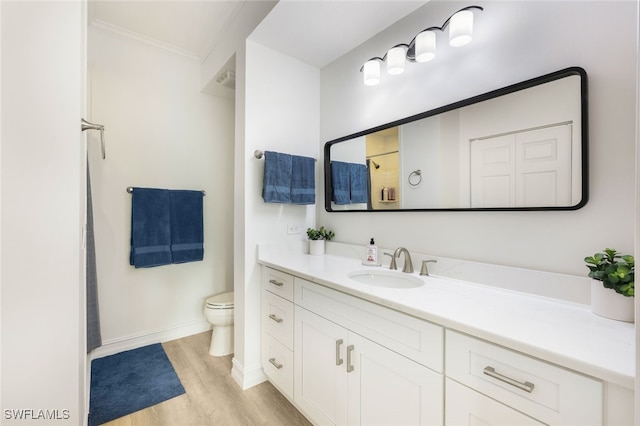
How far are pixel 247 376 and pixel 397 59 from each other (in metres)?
2.24

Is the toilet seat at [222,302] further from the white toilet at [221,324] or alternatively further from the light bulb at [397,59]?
the light bulb at [397,59]

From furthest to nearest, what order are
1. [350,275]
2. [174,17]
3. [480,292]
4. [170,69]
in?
[170,69] → [174,17] → [350,275] → [480,292]

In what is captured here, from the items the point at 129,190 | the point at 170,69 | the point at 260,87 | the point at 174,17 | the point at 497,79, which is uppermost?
the point at 174,17

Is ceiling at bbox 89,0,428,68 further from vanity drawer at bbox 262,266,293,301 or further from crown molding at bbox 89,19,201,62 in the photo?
vanity drawer at bbox 262,266,293,301

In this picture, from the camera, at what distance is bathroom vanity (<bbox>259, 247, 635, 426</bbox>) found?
2.25 ft

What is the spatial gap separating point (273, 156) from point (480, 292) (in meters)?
1.48

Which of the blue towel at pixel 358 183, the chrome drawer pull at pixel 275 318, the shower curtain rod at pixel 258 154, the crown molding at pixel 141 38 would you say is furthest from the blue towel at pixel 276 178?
the crown molding at pixel 141 38

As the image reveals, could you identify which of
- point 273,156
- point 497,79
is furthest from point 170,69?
point 497,79

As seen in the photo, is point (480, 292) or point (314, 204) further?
point (314, 204)

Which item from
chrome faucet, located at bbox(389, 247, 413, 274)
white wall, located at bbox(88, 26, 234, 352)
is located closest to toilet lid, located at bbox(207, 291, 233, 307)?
white wall, located at bbox(88, 26, 234, 352)

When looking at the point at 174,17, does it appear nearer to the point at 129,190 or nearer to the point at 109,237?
the point at 129,190

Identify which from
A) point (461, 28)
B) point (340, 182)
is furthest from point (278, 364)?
point (461, 28)

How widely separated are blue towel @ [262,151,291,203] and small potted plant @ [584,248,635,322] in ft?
5.24

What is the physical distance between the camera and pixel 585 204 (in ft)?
3.38
